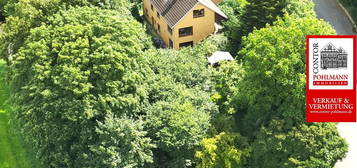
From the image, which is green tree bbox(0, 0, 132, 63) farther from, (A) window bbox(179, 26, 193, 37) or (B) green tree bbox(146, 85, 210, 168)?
(B) green tree bbox(146, 85, 210, 168)

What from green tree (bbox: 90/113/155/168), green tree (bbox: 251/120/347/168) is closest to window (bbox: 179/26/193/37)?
green tree (bbox: 90/113/155/168)

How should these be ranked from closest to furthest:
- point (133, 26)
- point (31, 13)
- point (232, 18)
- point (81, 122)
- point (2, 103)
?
point (81, 122), point (133, 26), point (31, 13), point (2, 103), point (232, 18)

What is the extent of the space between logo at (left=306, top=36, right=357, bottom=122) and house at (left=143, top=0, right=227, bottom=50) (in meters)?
20.9

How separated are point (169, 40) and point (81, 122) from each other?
80.8ft

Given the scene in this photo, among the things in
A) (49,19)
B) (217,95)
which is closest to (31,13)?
(49,19)

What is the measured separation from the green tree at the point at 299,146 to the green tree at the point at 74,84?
1265cm

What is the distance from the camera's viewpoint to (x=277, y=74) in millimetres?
50500

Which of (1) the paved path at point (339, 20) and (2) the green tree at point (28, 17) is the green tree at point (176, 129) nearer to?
(2) the green tree at point (28, 17)

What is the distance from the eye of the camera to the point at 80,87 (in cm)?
4978

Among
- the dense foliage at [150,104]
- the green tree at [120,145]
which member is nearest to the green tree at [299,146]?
the dense foliage at [150,104]

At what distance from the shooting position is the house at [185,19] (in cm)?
6775

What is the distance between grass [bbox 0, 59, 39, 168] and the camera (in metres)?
57.9

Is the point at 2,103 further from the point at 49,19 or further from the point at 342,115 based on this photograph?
the point at 342,115

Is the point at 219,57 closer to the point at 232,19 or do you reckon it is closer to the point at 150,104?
the point at 232,19
